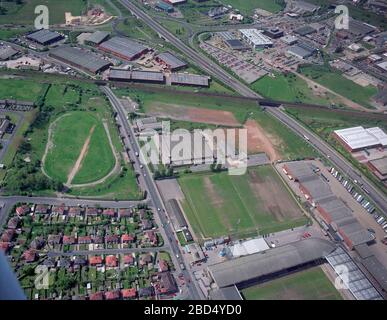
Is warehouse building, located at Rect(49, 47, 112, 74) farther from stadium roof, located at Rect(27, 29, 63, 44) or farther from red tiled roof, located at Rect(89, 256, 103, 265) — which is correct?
red tiled roof, located at Rect(89, 256, 103, 265)

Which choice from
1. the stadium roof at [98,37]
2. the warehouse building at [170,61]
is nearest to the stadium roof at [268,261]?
the warehouse building at [170,61]

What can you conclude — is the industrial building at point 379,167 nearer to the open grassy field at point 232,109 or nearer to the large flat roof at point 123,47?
the open grassy field at point 232,109

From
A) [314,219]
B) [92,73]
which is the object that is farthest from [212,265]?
[92,73]

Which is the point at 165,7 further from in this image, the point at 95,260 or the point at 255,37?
the point at 95,260

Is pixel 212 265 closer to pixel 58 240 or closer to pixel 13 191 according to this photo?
pixel 58 240

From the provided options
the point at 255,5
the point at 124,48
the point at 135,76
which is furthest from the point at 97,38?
the point at 255,5
